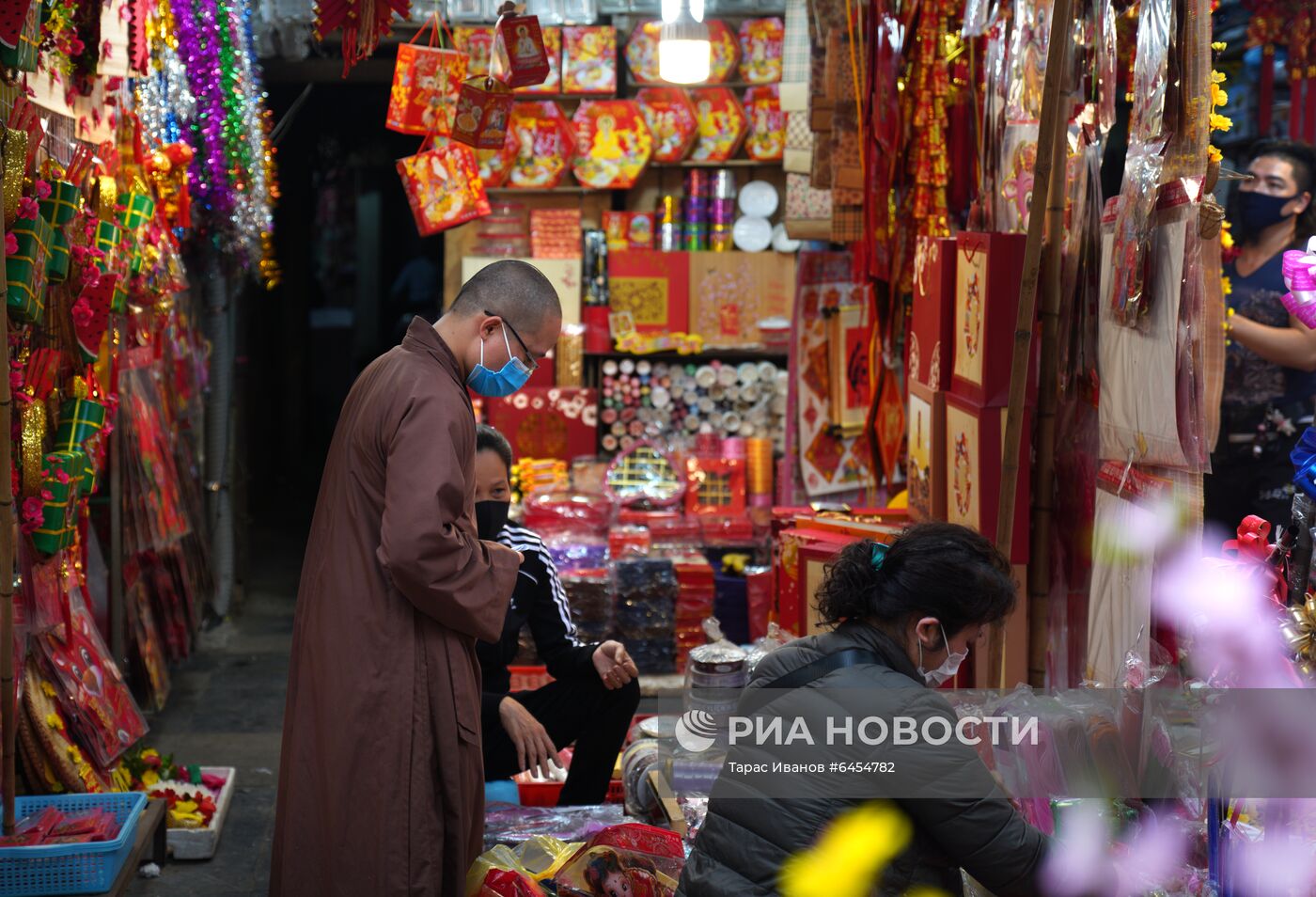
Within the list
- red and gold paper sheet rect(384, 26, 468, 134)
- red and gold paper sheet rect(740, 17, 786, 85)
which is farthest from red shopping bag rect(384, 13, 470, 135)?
red and gold paper sheet rect(740, 17, 786, 85)

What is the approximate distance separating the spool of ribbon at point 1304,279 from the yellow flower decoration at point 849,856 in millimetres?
1021

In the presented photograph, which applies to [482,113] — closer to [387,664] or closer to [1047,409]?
[1047,409]

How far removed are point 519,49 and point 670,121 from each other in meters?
2.29

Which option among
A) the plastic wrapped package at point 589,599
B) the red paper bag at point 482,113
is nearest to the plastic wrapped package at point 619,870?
the red paper bag at point 482,113

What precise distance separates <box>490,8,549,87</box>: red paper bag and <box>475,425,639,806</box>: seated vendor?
1.66 metres

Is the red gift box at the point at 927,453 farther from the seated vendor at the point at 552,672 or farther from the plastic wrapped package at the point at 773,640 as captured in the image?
the seated vendor at the point at 552,672

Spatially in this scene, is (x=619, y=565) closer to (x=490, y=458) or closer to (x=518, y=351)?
(x=490, y=458)

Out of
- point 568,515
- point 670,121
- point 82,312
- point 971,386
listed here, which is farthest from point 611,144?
point 971,386

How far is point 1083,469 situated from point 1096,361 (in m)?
0.23

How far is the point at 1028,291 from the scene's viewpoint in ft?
8.64

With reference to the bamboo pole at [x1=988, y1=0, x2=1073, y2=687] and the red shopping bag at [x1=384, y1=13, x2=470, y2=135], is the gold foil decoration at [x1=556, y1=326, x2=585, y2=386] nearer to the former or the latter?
the red shopping bag at [x1=384, y1=13, x2=470, y2=135]

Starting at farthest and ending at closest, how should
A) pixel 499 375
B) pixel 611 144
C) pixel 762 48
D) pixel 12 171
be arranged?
pixel 762 48
pixel 611 144
pixel 12 171
pixel 499 375

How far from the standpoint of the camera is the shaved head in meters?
2.72

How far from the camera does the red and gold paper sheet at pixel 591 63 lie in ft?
23.2
